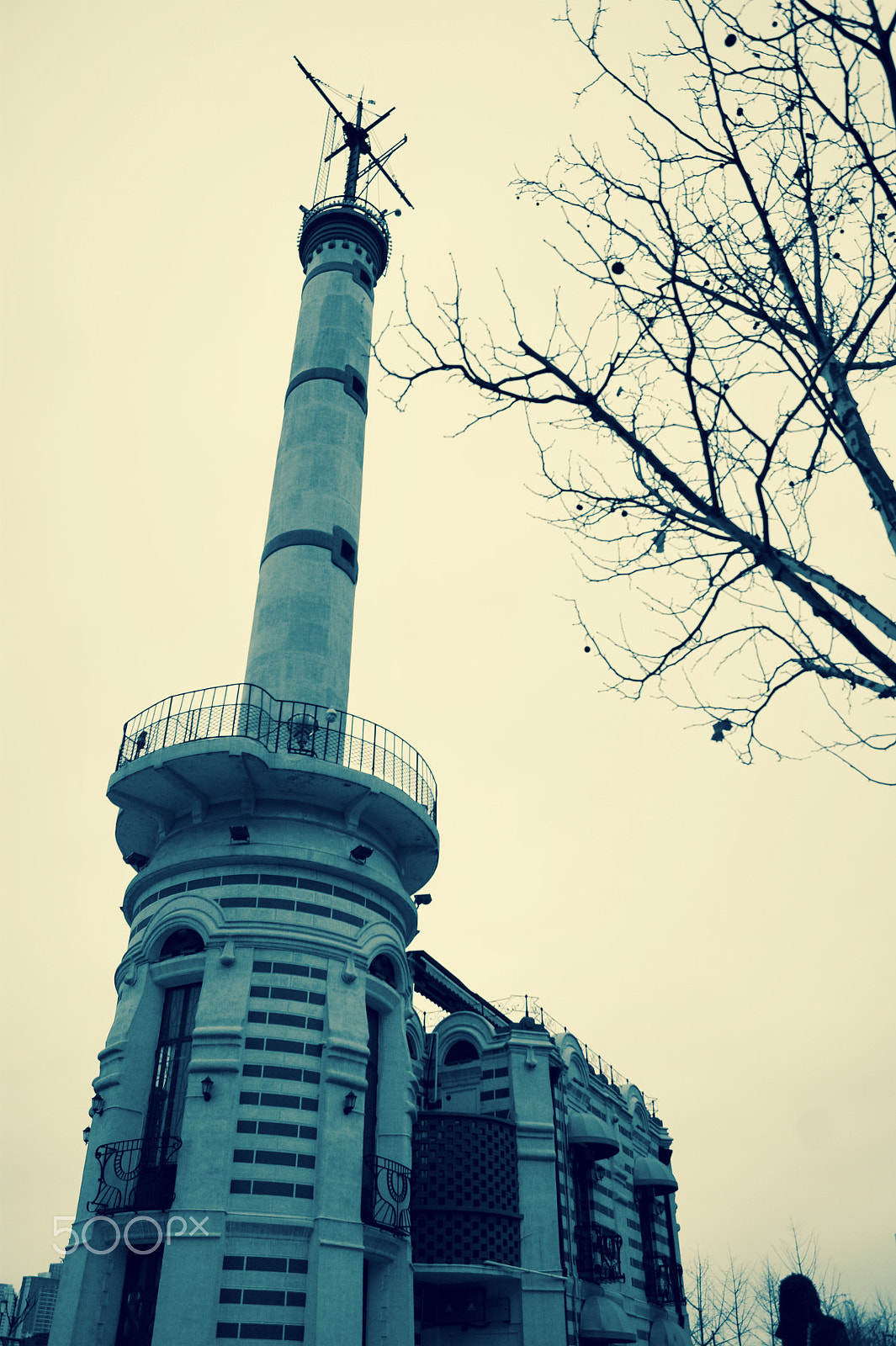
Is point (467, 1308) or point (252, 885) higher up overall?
point (252, 885)

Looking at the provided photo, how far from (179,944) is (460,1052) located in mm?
13837

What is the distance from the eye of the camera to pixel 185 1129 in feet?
62.4

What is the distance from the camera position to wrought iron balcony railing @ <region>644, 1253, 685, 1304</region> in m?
37.1

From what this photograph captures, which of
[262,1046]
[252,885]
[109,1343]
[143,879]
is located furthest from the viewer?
[143,879]

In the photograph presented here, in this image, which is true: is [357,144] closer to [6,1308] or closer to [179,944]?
[179,944]

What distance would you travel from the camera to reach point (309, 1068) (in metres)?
20.2

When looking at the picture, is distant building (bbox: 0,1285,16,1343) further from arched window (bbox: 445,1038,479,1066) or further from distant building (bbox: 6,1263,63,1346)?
arched window (bbox: 445,1038,479,1066)

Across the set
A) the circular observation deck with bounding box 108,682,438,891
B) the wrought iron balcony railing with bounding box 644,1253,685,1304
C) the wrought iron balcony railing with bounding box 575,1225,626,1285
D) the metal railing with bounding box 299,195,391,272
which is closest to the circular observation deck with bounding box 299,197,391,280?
the metal railing with bounding box 299,195,391,272

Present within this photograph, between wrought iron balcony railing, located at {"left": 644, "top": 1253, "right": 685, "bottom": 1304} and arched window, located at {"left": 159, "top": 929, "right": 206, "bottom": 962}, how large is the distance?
25.8 m

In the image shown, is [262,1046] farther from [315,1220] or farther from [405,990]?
[405,990]

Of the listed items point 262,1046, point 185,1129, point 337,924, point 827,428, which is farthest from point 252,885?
point 827,428

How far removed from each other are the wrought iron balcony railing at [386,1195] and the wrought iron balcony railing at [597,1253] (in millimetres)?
11587

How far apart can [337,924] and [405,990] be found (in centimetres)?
338

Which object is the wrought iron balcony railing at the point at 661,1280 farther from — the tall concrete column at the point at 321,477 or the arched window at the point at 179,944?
the tall concrete column at the point at 321,477
